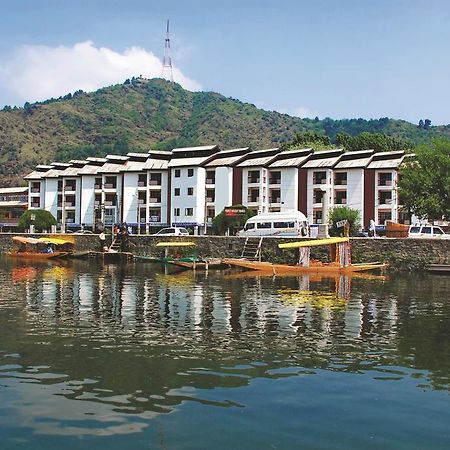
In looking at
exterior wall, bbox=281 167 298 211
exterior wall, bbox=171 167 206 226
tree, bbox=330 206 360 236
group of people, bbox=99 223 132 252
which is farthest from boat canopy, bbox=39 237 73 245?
tree, bbox=330 206 360 236

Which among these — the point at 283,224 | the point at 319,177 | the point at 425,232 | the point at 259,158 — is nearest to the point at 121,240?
the point at 283,224

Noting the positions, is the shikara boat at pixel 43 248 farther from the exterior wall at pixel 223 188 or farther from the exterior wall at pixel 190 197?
the exterior wall at pixel 223 188

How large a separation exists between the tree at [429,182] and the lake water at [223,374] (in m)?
34.9

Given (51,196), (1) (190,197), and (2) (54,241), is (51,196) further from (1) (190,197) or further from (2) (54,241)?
(2) (54,241)

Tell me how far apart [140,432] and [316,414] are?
3.68m

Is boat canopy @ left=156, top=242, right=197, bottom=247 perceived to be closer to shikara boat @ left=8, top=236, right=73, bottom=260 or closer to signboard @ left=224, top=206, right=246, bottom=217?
shikara boat @ left=8, top=236, right=73, bottom=260

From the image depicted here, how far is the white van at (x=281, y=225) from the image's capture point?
64062mm

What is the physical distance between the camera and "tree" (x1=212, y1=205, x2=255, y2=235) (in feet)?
259

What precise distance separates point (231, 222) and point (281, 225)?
1546 cm

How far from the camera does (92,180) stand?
→ 333ft

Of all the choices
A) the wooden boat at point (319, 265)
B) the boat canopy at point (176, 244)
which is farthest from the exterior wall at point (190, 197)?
the wooden boat at point (319, 265)

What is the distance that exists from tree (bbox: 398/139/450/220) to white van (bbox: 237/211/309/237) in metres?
12.2

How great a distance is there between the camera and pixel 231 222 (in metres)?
79.4

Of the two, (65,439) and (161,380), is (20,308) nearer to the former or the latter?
(161,380)
